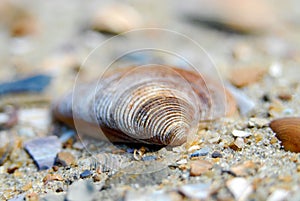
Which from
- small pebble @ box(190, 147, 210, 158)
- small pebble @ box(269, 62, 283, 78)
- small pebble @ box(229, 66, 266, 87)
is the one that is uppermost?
small pebble @ box(269, 62, 283, 78)

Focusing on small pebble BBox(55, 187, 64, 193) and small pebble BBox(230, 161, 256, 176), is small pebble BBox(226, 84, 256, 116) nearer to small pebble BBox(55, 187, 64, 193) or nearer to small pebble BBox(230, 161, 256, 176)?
small pebble BBox(230, 161, 256, 176)

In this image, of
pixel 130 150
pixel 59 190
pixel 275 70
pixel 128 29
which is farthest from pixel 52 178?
pixel 128 29

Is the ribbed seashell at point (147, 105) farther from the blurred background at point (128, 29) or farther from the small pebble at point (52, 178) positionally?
the blurred background at point (128, 29)

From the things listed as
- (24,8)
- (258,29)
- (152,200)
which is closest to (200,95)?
(152,200)

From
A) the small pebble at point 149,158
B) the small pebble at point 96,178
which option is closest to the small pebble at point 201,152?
the small pebble at point 149,158

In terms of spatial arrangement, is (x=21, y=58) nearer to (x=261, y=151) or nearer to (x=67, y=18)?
(x=67, y=18)

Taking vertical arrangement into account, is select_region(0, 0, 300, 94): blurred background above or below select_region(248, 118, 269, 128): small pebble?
above

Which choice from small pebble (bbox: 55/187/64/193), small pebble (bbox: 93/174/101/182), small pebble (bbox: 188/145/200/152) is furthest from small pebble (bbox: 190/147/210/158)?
small pebble (bbox: 55/187/64/193)
